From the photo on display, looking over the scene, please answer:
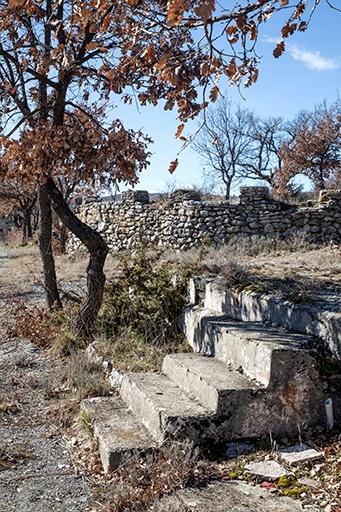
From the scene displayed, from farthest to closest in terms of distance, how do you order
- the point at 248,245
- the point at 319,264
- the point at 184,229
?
the point at 184,229 < the point at 248,245 < the point at 319,264

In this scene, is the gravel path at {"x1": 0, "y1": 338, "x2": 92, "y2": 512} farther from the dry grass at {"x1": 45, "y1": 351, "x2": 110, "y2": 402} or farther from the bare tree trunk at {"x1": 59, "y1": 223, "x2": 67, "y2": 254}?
the bare tree trunk at {"x1": 59, "y1": 223, "x2": 67, "y2": 254}

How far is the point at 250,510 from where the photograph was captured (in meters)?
3.17

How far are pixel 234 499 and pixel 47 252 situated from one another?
6342 millimetres

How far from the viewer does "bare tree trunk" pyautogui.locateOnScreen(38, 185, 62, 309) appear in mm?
8914

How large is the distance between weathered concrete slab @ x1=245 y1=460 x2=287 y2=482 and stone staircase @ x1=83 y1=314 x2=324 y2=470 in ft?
1.30

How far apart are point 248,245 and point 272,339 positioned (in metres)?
9.08

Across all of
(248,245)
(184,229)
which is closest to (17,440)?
(248,245)

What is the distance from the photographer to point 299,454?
3779 mm

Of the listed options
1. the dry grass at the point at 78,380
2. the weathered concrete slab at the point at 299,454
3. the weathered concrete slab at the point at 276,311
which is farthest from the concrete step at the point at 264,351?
the dry grass at the point at 78,380

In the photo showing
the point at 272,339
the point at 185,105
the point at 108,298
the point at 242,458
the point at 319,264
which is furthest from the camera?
the point at 319,264

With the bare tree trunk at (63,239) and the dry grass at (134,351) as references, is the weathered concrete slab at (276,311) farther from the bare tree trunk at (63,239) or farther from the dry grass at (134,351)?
the bare tree trunk at (63,239)

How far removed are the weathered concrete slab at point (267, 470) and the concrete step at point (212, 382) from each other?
459mm

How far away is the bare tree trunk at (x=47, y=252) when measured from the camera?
8914mm

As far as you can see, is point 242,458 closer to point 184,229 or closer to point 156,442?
point 156,442
